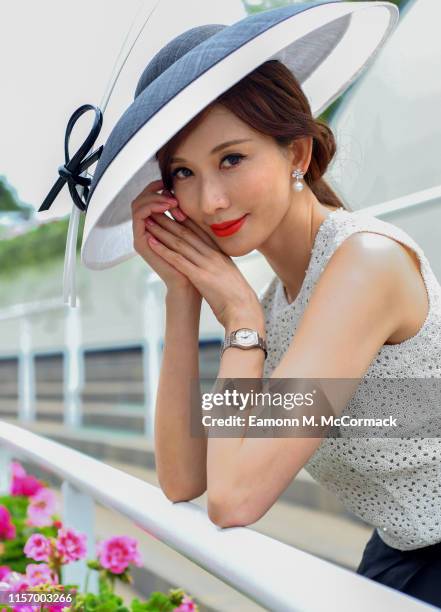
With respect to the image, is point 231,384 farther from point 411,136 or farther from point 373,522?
point 411,136

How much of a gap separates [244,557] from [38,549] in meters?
1.11

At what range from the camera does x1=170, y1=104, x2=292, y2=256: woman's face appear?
1.21m

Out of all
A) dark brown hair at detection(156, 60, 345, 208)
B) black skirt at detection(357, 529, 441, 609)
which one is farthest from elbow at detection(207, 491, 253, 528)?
dark brown hair at detection(156, 60, 345, 208)

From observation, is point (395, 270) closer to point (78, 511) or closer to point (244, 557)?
point (244, 557)

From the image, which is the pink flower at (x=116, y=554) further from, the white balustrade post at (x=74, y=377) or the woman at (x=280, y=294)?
the white balustrade post at (x=74, y=377)

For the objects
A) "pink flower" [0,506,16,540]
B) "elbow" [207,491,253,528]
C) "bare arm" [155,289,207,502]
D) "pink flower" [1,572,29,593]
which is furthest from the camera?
"pink flower" [0,506,16,540]

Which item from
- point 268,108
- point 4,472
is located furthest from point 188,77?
point 4,472

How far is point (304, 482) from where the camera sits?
3.66 meters

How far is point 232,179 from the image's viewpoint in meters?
1.23

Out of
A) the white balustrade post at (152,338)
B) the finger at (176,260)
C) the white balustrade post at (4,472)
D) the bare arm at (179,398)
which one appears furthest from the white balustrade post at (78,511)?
the white balustrade post at (152,338)

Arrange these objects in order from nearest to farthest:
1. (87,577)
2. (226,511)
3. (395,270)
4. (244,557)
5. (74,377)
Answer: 1. (244,557)
2. (226,511)
3. (395,270)
4. (87,577)
5. (74,377)

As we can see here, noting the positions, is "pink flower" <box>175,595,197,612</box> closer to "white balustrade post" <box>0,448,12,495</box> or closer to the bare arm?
the bare arm

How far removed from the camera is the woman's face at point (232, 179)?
1209 millimetres

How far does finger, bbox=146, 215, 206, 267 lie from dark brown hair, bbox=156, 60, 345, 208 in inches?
3.4
